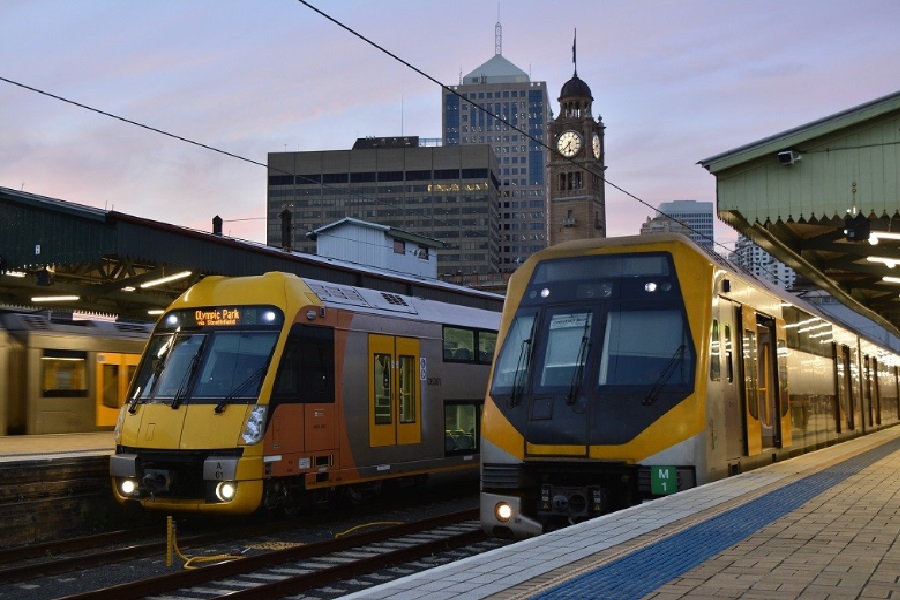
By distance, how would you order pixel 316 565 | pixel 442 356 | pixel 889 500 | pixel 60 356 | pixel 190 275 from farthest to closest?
pixel 60 356, pixel 190 275, pixel 442 356, pixel 316 565, pixel 889 500

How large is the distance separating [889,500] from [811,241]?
8789mm

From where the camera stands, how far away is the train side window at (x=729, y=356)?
37.4 feet

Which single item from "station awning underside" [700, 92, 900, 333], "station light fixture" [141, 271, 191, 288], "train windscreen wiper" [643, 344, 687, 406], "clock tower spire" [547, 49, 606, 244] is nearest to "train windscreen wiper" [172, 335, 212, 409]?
"train windscreen wiper" [643, 344, 687, 406]

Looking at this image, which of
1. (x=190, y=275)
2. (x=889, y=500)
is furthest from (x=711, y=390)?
(x=190, y=275)

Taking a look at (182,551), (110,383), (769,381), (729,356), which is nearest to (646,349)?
(729,356)

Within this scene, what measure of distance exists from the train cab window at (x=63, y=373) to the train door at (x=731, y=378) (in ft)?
58.4

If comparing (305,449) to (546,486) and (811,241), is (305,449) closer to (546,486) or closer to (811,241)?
(546,486)

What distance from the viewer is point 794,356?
52.5 ft

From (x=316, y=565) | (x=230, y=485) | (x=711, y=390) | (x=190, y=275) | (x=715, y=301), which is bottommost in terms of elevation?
(x=316, y=565)

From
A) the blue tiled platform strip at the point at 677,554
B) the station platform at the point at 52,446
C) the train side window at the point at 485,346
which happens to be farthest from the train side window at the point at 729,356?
the station platform at the point at 52,446

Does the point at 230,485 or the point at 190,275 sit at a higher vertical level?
the point at 190,275

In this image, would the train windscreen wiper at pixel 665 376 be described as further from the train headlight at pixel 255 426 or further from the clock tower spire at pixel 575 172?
the clock tower spire at pixel 575 172

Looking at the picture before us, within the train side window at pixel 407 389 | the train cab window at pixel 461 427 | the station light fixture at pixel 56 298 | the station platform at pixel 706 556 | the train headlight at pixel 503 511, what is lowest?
the train headlight at pixel 503 511

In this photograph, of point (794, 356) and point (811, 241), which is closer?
point (794, 356)
